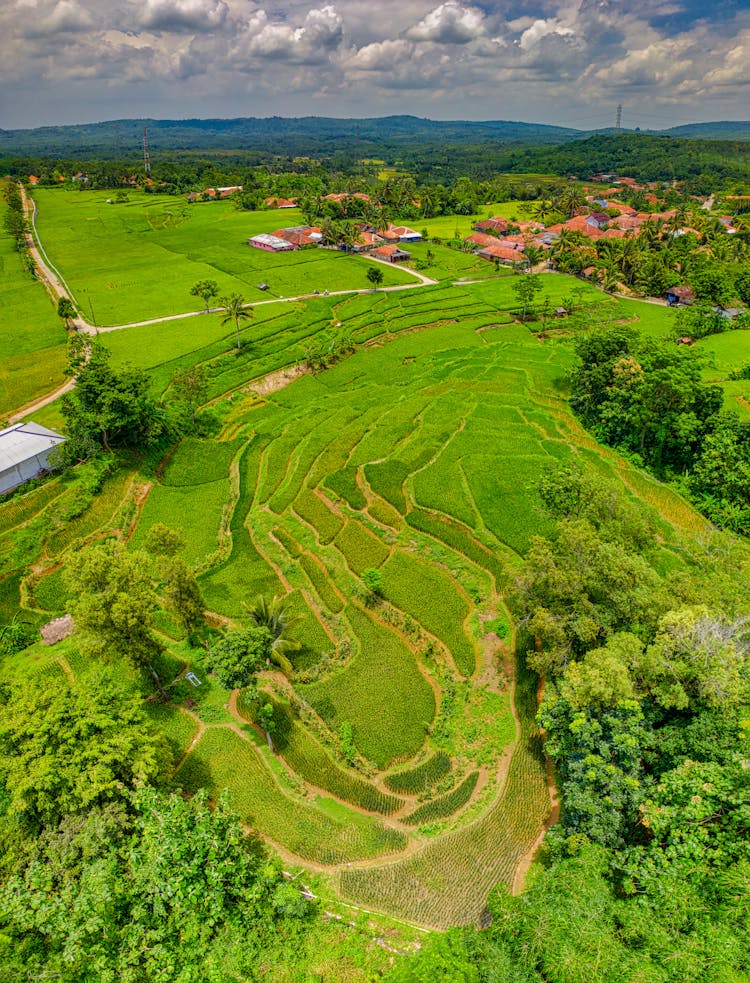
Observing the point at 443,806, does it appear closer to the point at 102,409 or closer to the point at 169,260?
the point at 102,409

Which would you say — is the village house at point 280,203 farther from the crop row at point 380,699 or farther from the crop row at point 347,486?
the crop row at point 380,699

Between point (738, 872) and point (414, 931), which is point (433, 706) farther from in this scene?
point (738, 872)

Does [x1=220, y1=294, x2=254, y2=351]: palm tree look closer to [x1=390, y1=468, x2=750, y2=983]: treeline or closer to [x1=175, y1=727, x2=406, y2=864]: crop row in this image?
[x1=175, y1=727, x2=406, y2=864]: crop row

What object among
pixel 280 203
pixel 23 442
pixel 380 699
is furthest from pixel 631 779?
pixel 280 203

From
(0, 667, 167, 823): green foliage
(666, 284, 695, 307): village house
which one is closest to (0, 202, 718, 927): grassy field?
(0, 667, 167, 823): green foliage

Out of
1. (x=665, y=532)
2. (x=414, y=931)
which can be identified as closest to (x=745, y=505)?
(x=665, y=532)

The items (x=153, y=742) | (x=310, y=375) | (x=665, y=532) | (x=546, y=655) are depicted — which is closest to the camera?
(x=153, y=742)

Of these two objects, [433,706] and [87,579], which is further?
[433,706]
